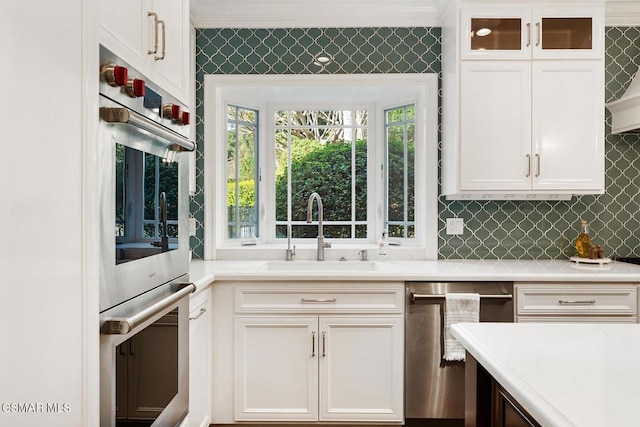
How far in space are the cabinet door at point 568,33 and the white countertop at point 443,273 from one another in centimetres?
124

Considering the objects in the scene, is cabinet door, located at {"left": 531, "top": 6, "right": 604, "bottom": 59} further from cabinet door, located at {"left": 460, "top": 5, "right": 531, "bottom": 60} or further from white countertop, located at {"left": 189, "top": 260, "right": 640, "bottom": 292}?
white countertop, located at {"left": 189, "top": 260, "right": 640, "bottom": 292}

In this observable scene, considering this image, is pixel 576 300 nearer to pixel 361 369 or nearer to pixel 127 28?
pixel 361 369

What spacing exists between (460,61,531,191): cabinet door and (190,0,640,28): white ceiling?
0.60 meters

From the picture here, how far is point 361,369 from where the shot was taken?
2.41 m

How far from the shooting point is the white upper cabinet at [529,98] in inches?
102

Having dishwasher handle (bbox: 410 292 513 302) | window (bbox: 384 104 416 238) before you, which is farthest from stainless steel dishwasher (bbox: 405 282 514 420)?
window (bbox: 384 104 416 238)

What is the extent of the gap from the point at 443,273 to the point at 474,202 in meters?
0.78

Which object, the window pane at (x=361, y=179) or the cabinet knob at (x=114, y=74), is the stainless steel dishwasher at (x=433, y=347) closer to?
the window pane at (x=361, y=179)

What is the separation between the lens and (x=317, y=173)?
10.9 feet

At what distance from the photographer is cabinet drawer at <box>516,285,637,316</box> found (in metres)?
2.37

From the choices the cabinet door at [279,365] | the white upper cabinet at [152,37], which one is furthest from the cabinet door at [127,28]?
the cabinet door at [279,365]

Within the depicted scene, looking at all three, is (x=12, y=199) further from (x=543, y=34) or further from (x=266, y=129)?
(x=543, y=34)

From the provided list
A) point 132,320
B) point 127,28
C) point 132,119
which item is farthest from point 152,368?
point 127,28

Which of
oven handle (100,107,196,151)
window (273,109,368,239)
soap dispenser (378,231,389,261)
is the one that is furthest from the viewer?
window (273,109,368,239)
